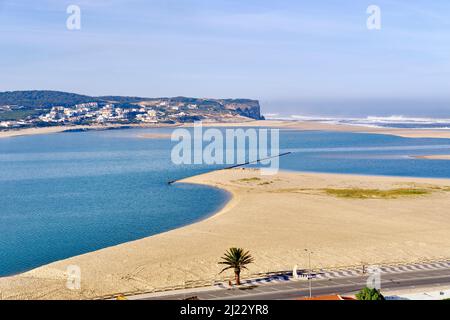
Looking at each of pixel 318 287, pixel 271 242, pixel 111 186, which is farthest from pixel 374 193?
pixel 111 186

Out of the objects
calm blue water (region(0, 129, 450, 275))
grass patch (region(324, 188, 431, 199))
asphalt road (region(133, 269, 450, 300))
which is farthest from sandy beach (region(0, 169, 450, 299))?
calm blue water (region(0, 129, 450, 275))

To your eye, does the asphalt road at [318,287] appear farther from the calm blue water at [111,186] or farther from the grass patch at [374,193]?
the grass patch at [374,193]

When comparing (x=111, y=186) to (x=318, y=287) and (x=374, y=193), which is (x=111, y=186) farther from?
(x=318, y=287)

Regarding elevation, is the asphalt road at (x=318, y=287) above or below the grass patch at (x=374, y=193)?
below

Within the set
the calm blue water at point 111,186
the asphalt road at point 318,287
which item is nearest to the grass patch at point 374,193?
the calm blue water at point 111,186

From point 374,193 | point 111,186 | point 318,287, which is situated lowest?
point 111,186
